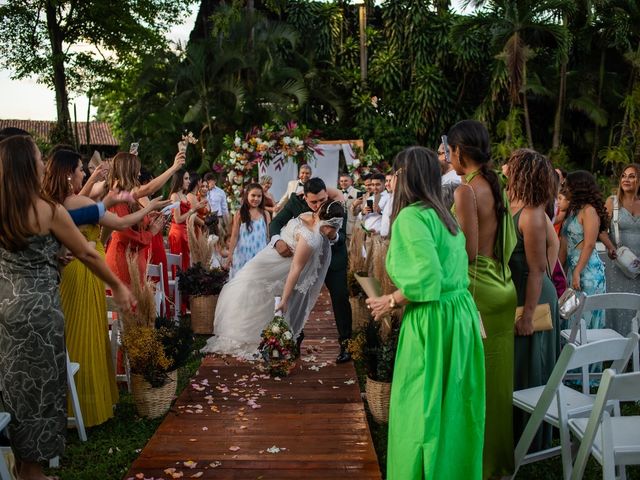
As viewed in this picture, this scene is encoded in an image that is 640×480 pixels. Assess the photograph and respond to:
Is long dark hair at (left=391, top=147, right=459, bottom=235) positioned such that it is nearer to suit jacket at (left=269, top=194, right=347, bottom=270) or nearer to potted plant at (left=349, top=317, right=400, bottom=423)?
potted plant at (left=349, top=317, right=400, bottom=423)

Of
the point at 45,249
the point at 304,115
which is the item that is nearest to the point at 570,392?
the point at 45,249

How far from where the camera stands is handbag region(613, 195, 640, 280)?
6297 millimetres

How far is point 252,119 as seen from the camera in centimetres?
2100

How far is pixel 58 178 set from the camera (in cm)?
420

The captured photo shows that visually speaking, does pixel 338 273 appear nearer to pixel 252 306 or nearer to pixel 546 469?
pixel 252 306

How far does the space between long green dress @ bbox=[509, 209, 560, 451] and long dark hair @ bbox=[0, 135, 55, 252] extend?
277 cm

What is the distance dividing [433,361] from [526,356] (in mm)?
1278

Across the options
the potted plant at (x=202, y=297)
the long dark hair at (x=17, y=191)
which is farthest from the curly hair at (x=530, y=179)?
the potted plant at (x=202, y=297)

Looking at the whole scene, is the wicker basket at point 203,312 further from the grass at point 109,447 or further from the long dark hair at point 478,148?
the long dark hair at point 478,148

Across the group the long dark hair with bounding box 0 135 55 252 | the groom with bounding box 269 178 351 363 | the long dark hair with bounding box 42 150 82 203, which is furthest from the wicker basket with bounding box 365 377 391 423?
the long dark hair with bounding box 0 135 55 252

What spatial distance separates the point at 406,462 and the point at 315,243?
3301 mm

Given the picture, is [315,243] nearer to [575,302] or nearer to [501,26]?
[575,302]

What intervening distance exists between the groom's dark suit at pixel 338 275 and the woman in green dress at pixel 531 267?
240cm

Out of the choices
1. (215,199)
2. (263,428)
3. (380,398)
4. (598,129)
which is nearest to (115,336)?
(263,428)
